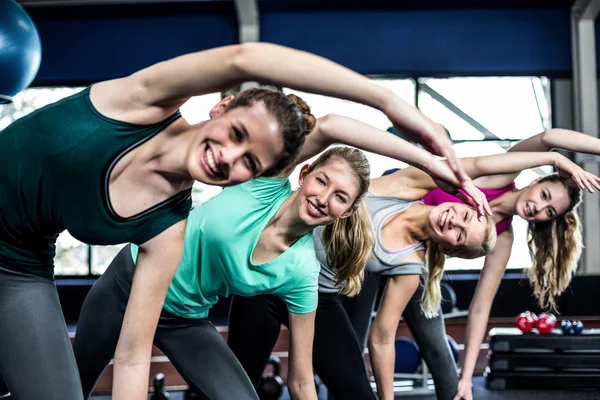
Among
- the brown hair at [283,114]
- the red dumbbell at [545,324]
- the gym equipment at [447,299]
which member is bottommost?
the red dumbbell at [545,324]

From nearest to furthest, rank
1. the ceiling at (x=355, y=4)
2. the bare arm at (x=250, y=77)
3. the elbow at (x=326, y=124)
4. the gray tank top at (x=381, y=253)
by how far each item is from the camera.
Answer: the bare arm at (x=250, y=77)
the elbow at (x=326, y=124)
the gray tank top at (x=381, y=253)
the ceiling at (x=355, y=4)

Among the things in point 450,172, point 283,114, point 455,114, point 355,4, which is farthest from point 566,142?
point 355,4

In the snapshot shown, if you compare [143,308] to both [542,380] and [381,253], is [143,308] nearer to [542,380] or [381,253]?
[381,253]

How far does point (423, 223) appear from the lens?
2.79 meters

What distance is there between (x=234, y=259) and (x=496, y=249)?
1.54 meters

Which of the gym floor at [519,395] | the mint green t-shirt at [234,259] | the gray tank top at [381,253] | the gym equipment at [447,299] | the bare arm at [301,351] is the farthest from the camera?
the gym equipment at [447,299]

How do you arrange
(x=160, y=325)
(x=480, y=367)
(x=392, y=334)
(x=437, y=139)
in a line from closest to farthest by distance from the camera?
(x=437, y=139), (x=160, y=325), (x=392, y=334), (x=480, y=367)

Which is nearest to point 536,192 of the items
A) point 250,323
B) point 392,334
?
point 392,334

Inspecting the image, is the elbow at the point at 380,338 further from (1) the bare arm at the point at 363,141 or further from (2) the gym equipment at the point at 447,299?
(2) the gym equipment at the point at 447,299

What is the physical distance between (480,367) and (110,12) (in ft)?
15.4

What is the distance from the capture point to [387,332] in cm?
267

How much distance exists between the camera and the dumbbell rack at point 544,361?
4836 mm

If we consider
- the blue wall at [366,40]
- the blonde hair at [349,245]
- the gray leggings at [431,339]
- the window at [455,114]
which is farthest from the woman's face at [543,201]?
the blue wall at [366,40]

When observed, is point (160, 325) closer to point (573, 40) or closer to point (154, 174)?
point (154, 174)
